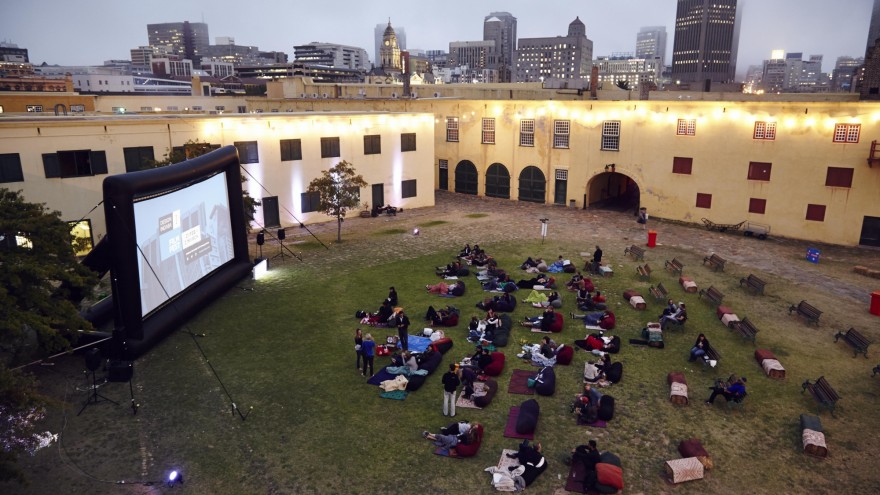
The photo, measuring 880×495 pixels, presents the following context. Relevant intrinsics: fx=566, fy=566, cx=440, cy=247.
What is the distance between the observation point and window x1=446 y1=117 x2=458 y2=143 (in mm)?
48781

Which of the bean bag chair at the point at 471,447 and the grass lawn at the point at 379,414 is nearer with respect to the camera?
the grass lawn at the point at 379,414

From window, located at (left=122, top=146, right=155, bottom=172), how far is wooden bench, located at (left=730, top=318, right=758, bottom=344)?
28582 millimetres

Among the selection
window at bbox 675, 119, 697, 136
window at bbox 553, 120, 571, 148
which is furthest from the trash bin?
window at bbox 553, 120, 571, 148

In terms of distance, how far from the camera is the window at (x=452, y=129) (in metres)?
48.8

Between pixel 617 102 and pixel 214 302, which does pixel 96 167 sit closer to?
pixel 214 302

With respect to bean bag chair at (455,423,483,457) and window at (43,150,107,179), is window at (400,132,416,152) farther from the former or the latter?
bean bag chair at (455,423,483,457)

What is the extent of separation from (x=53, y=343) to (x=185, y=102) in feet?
219

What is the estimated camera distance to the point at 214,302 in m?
23.7

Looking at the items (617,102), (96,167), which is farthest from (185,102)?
(617,102)

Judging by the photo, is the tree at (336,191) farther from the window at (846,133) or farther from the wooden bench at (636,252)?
the window at (846,133)

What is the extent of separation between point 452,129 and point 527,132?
7.08 m

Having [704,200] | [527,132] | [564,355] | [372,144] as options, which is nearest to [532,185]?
[527,132]

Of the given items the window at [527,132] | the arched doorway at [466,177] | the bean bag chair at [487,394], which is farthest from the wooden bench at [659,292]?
the arched doorway at [466,177]

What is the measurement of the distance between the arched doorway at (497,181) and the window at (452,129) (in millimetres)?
4245
